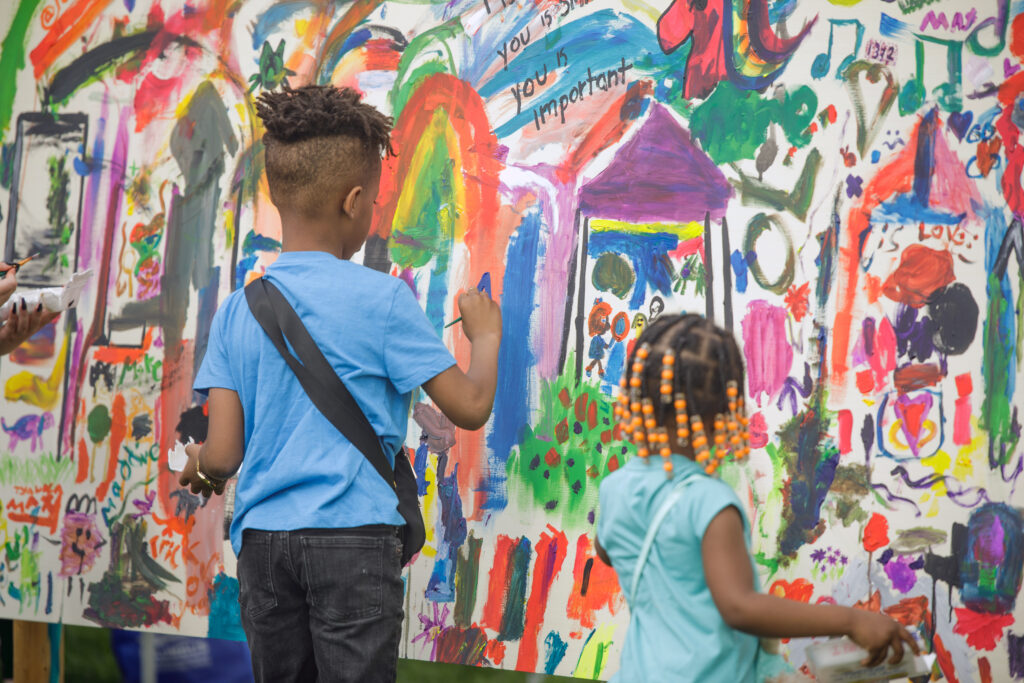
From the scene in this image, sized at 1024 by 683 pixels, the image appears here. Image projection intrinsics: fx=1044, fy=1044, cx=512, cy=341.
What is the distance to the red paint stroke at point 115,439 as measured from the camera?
10.2 feet

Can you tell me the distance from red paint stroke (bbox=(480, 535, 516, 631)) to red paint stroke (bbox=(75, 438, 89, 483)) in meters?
1.30

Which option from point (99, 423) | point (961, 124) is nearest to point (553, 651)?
point (99, 423)

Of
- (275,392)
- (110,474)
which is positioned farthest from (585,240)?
(110,474)

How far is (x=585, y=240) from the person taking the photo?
8.80 ft

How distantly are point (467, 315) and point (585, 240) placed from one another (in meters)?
0.60

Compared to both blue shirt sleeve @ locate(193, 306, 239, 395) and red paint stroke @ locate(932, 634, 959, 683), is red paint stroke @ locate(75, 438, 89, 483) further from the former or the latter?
red paint stroke @ locate(932, 634, 959, 683)

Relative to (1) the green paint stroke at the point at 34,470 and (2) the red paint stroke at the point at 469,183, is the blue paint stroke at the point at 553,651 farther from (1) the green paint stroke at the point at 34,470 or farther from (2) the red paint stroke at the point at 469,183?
(1) the green paint stroke at the point at 34,470

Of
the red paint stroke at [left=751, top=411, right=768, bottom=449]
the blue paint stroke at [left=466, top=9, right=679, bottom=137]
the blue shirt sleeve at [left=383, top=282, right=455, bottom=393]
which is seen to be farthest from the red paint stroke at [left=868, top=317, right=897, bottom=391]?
the blue shirt sleeve at [left=383, top=282, right=455, bottom=393]

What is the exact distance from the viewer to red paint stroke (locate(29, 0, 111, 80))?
10.5ft

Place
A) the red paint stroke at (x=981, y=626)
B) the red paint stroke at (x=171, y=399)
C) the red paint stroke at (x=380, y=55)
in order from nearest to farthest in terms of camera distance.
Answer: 1. the red paint stroke at (x=981, y=626)
2. the red paint stroke at (x=380, y=55)
3. the red paint stroke at (x=171, y=399)

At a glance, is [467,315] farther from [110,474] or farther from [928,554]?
[110,474]

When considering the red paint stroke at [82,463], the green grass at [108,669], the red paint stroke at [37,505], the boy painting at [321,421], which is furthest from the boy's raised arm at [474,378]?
the green grass at [108,669]

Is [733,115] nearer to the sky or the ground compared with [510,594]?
nearer to the sky

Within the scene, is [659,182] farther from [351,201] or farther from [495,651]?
[495,651]
